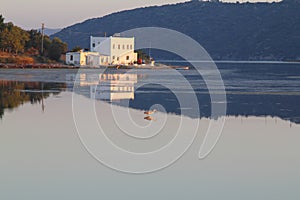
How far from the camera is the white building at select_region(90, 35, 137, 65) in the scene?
180 feet

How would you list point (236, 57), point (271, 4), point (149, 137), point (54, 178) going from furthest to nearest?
point (271, 4) → point (236, 57) → point (149, 137) → point (54, 178)

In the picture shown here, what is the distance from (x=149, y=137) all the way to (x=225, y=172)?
3496 millimetres

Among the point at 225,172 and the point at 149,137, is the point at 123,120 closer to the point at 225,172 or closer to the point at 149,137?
the point at 149,137

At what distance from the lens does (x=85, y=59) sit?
2021 inches

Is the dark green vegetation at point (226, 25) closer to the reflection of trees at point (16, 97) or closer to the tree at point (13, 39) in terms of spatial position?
the tree at point (13, 39)

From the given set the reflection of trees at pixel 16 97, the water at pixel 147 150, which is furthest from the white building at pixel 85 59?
the water at pixel 147 150

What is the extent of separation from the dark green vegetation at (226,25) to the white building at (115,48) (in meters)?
83.9

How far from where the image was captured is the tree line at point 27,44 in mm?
46969

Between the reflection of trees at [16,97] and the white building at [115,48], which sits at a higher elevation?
the white building at [115,48]

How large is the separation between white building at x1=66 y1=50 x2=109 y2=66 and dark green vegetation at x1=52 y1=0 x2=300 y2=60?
8846 centimetres

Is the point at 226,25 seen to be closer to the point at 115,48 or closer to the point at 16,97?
the point at 115,48

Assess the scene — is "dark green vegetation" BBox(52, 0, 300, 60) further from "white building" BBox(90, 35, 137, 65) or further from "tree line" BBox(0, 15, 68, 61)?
"tree line" BBox(0, 15, 68, 61)

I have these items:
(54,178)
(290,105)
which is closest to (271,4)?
(290,105)

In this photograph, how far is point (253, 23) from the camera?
167 meters
